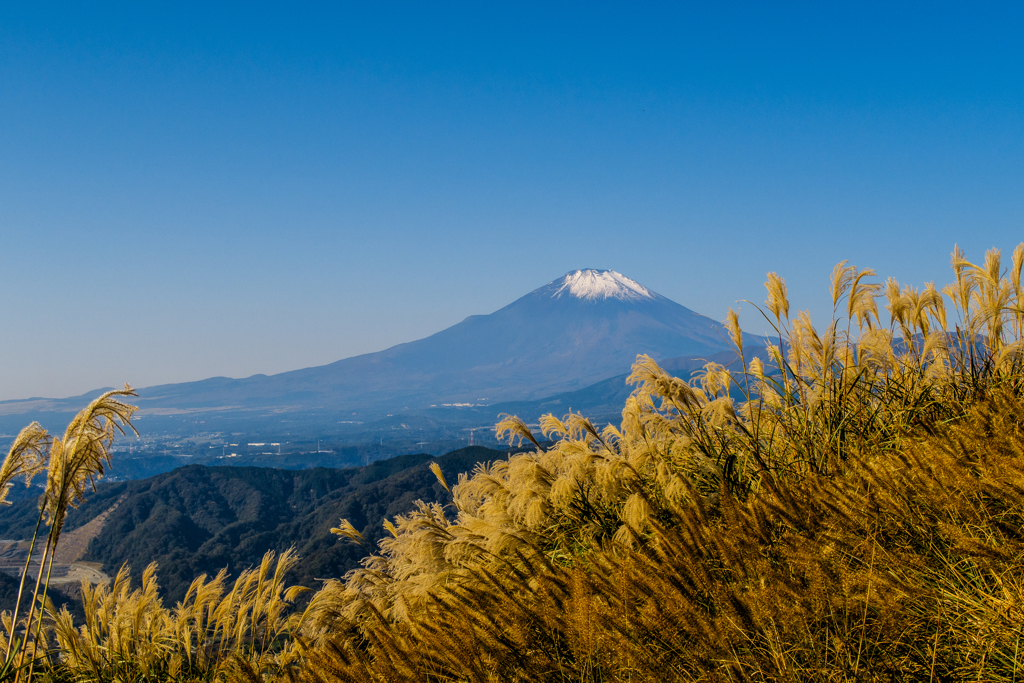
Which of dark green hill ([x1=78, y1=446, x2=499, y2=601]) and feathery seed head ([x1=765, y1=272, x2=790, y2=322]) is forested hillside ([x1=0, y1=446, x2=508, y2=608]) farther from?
feathery seed head ([x1=765, y1=272, x2=790, y2=322])

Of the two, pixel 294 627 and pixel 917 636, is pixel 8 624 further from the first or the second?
pixel 917 636

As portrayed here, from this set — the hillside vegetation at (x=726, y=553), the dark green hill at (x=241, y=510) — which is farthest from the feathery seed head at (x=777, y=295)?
the dark green hill at (x=241, y=510)

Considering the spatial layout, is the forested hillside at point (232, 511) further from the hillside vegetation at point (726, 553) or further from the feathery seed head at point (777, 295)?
the feathery seed head at point (777, 295)

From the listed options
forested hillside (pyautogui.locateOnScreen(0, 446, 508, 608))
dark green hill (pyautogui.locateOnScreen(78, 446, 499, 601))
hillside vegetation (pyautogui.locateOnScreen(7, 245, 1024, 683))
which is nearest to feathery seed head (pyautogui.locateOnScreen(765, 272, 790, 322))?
hillside vegetation (pyautogui.locateOnScreen(7, 245, 1024, 683))

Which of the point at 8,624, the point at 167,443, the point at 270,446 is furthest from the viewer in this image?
the point at 167,443

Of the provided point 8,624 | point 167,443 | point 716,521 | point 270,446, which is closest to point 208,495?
point 8,624

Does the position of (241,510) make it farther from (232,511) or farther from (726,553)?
(726,553)

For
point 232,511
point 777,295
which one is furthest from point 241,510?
point 777,295
